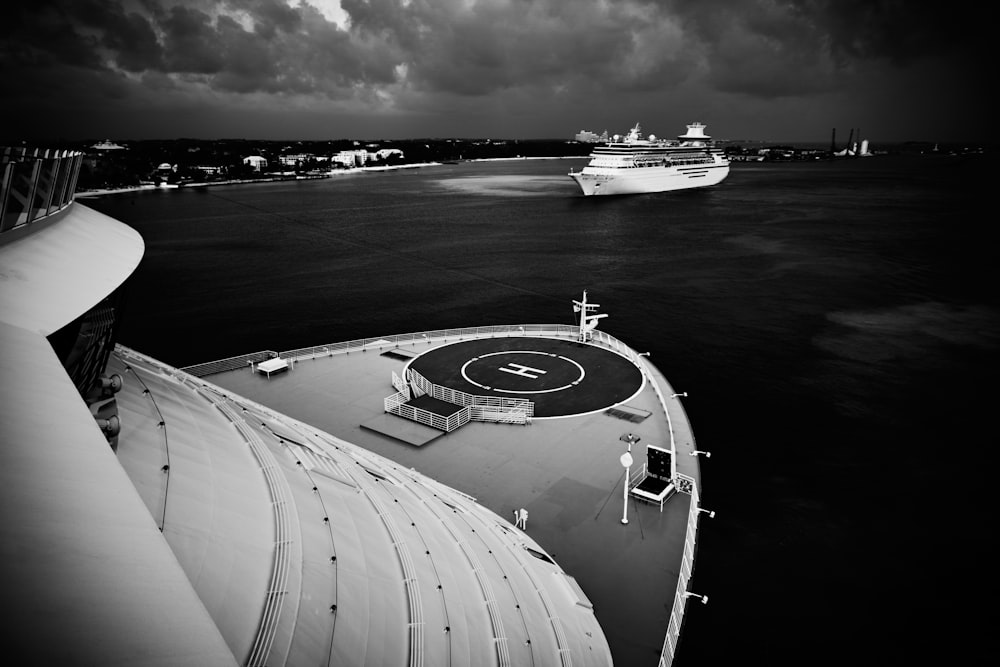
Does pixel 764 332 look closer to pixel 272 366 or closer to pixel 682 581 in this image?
pixel 682 581

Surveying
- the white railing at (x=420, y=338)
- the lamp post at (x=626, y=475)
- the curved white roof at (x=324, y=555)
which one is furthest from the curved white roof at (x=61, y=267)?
the white railing at (x=420, y=338)

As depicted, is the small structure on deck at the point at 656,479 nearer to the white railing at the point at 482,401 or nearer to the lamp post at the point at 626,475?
the lamp post at the point at 626,475

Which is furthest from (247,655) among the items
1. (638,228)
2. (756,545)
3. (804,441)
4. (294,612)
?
(638,228)

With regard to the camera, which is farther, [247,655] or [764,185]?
[764,185]

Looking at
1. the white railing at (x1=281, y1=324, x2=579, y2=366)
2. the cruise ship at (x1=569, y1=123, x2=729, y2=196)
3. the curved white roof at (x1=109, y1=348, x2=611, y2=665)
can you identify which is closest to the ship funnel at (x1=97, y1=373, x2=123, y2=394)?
the curved white roof at (x1=109, y1=348, x2=611, y2=665)

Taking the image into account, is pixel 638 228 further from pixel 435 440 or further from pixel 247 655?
pixel 247 655

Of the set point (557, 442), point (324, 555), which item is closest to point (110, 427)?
point (324, 555)
